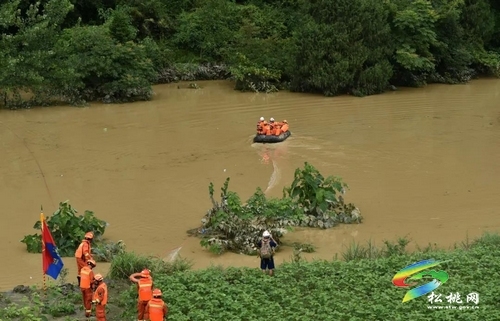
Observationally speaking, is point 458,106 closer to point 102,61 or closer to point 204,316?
point 102,61

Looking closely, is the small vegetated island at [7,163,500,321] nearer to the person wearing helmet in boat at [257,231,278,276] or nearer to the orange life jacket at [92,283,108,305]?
the person wearing helmet in boat at [257,231,278,276]

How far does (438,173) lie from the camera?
19000mm

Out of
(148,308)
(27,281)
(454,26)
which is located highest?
(454,26)

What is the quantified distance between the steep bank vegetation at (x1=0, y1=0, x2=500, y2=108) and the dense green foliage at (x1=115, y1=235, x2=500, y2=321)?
662 inches

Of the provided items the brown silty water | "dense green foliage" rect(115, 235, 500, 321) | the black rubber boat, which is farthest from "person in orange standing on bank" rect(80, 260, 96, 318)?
the black rubber boat

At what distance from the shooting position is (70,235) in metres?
14.3

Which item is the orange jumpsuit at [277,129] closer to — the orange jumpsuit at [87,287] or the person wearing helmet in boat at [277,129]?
the person wearing helmet in boat at [277,129]

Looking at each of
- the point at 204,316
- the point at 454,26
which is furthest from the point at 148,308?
the point at 454,26

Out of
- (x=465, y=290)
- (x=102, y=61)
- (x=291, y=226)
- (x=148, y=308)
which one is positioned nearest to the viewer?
(x=148, y=308)

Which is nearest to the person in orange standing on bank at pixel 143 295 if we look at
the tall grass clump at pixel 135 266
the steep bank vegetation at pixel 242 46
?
the tall grass clump at pixel 135 266

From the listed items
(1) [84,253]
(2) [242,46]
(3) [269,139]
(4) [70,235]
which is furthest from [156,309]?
(2) [242,46]

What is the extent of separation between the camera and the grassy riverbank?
33.8 ft

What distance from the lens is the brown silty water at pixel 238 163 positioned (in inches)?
602

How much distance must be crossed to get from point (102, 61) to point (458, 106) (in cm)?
1310
